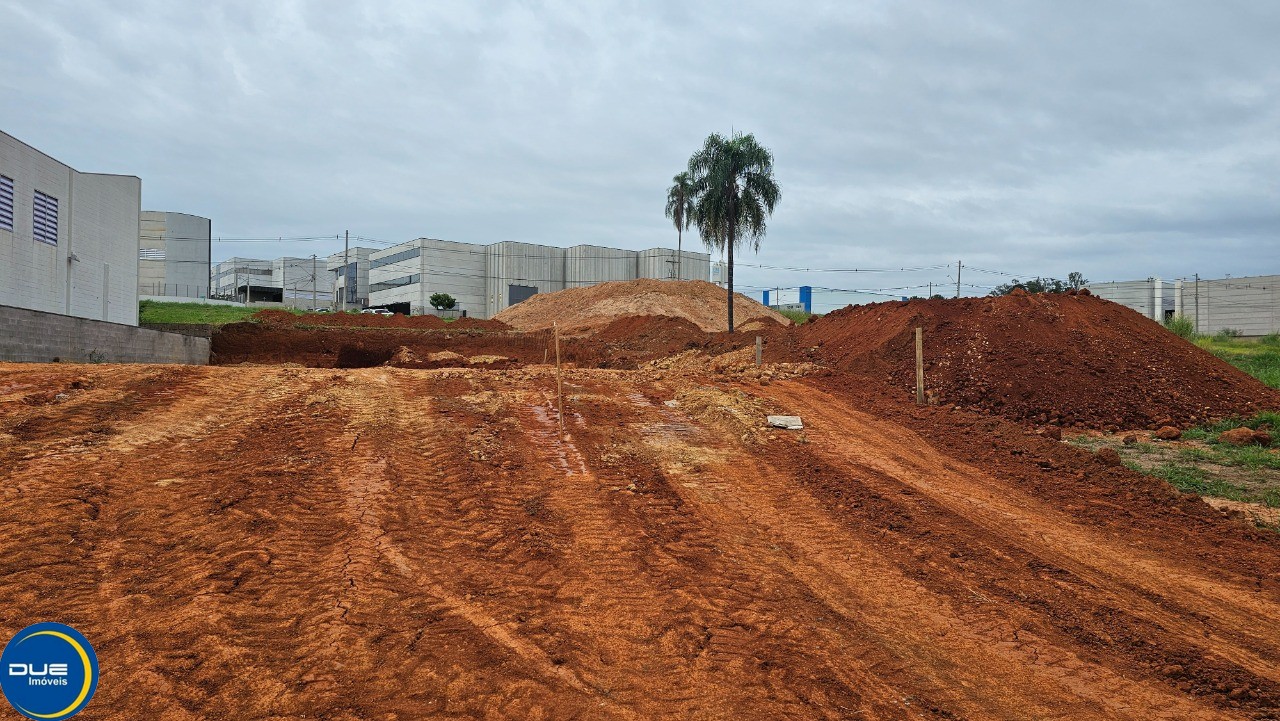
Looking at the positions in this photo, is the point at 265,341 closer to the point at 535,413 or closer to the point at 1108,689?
the point at 535,413

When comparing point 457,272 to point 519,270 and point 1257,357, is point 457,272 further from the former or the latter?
point 1257,357

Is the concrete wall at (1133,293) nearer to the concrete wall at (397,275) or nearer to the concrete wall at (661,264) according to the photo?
the concrete wall at (661,264)

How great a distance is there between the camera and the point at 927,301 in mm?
18500

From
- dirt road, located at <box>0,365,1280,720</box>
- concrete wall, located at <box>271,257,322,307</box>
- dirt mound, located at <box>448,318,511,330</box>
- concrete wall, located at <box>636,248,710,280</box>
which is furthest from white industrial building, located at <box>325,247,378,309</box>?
dirt road, located at <box>0,365,1280,720</box>

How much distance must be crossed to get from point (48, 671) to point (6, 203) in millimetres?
25269

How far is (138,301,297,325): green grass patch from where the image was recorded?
33.8m

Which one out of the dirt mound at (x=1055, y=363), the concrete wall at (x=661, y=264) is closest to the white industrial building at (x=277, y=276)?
the concrete wall at (x=661, y=264)

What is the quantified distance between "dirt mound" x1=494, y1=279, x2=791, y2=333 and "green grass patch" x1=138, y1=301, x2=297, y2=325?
15537 millimetres

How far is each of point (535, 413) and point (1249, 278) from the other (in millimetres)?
67920

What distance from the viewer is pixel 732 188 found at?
1067 inches

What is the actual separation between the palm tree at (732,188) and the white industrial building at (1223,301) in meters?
39.3

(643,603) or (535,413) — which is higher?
(535,413)

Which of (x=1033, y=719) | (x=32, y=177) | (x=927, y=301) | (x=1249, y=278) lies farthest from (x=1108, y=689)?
(x=1249, y=278)

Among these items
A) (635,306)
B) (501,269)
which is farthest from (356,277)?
(635,306)
